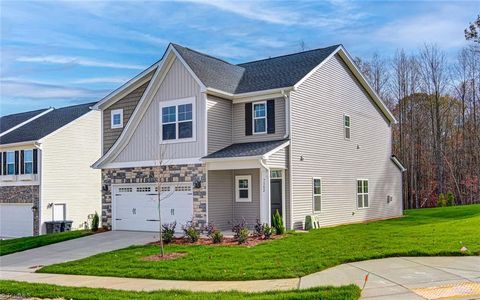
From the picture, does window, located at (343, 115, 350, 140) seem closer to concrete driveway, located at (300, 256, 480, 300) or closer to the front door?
the front door

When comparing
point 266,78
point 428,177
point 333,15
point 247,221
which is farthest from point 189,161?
point 428,177

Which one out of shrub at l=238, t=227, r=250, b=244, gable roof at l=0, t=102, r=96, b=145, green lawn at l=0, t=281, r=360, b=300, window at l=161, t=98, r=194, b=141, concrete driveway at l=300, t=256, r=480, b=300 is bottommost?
green lawn at l=0, t=281, r=360, b=300

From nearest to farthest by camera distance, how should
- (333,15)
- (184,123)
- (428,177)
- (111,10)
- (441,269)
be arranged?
(441,269)
(111,10)
(333,15)
(184,123)
(428,177)

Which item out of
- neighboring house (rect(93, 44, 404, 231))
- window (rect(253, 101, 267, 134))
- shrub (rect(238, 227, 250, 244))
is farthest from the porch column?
window (rect(253, 101, 267, 134))

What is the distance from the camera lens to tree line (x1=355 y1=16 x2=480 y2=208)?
4088 centimetres

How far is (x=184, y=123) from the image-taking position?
19391 millimetres

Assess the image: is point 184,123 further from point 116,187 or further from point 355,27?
point 355,27

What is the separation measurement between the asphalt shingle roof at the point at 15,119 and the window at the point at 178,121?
60.6 ft

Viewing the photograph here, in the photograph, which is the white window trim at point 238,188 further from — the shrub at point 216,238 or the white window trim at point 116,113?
the white window trim at point 116,113

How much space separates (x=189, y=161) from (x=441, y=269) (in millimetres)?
10822

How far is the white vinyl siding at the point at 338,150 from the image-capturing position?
1956cm

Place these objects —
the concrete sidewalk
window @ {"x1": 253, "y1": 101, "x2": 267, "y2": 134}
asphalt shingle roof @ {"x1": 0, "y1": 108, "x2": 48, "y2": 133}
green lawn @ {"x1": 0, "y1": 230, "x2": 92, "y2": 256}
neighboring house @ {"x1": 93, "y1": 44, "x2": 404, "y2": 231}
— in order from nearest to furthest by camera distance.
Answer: the concrete sidewalk → green lawn @ {"x1": 0, "y1": 230, "x2": 92, "y2": 256} → neighboring house @ {"x1": 93, "y1": 44, "x2": 404, "y2": 231} → window @ {"x1": 253, "y1": 101, "x2": 267, "y2": 134} → asphalt shingle roof @ {"x1": 0, "y1": 108, "x2": 48, "y2": 133}

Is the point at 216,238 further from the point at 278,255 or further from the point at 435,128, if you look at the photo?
the point at 435,128

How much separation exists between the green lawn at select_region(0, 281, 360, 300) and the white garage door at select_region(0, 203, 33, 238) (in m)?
18.7
